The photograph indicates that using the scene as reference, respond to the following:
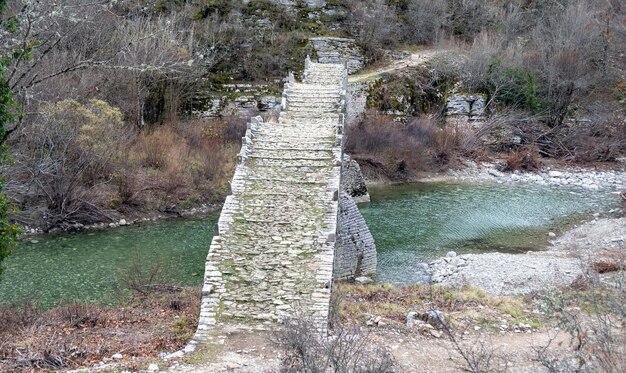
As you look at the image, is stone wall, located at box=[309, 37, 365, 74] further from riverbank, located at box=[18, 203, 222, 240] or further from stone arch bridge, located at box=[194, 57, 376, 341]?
stone arch bridge, located at box=[194, 57, 376, 341]

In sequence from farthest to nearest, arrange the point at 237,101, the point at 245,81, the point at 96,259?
the point at 245,81
the point at 237,101
the point at 96,259

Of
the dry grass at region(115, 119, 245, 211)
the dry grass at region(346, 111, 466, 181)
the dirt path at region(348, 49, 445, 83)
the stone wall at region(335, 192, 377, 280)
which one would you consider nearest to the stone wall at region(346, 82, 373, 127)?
the dry grass at region(346, 111, 466, 181)

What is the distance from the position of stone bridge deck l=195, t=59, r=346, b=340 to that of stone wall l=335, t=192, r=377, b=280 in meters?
1.88

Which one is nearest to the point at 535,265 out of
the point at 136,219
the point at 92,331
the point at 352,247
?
the point at 352,247

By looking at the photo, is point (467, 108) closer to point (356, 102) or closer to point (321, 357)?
Result: point (356, 102)

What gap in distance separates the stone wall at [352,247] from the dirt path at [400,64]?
1717cm

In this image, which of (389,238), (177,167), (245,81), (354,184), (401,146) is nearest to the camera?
(389,238)

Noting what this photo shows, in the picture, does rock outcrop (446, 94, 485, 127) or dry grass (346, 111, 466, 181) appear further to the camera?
rock outcrop (446, 94, 485, 127)

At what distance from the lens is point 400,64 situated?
35.4 meters

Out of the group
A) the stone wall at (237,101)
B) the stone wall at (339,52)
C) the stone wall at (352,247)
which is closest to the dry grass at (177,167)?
the stone wall at (237,101)

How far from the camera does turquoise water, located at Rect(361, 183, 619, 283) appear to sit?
1875cm

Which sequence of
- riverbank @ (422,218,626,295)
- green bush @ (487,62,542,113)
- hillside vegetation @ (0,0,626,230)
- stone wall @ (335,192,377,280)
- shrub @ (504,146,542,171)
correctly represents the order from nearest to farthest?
riverbank @ (422,218,626,295), stone wall @ (335,192,377,280), hillside vegetation @ (0,0,626,230), shrub @ (504,146,542,171), green bush @ (487,62,542,113)

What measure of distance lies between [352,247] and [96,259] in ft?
23.6

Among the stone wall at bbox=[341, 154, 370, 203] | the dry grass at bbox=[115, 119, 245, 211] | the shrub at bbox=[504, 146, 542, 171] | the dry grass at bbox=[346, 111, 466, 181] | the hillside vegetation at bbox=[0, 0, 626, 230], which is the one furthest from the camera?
the shrub at bbox=[504, 146, 542, 171]
